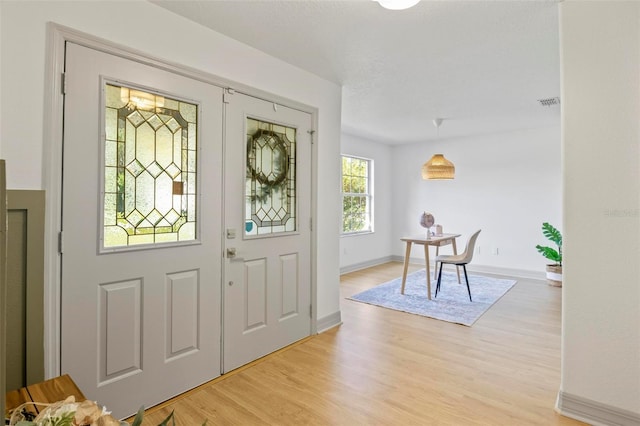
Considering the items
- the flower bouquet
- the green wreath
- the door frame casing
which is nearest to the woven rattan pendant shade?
the green wreath

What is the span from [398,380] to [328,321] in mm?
1088

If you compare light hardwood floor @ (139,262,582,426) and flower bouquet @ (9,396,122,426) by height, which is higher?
flower bouquet @ (9,396,122,426)

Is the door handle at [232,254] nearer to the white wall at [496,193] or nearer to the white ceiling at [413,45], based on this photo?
the white ceiling at [413,45]

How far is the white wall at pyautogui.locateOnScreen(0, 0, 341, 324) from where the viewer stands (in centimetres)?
159

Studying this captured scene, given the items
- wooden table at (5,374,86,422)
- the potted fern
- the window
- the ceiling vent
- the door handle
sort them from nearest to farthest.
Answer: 1. wooden table at (5,374,86,422)
2. the door handle
3. the ceiling vent
4. the potted fern
5. the window

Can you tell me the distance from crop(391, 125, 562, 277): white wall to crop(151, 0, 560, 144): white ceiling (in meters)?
1.50

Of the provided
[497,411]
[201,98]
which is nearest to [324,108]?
[201,98]

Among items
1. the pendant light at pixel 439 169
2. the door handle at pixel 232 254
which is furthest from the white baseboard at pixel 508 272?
the door handle at pixel 232 254

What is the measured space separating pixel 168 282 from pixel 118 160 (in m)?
0.79

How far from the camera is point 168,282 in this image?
7.07 ft

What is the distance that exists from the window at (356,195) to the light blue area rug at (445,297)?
145cm

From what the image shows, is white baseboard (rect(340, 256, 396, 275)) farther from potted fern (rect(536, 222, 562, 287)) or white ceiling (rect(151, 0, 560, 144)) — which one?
white ceiling (rect(151, 0, 560, 144))

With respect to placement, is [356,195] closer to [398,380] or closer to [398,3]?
[398,380]

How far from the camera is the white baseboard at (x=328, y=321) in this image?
326 centimetres
